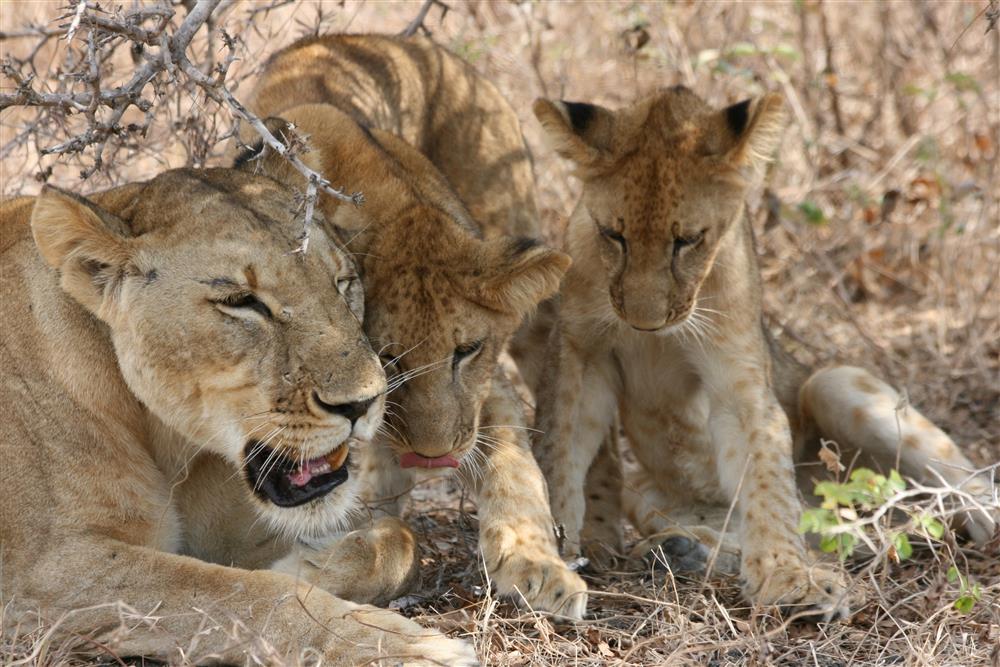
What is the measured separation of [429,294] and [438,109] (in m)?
1.70

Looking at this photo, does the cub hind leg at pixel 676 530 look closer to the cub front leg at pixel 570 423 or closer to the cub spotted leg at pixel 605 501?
the cub spotted leg at pixel 605 501

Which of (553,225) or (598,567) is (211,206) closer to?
(598,567)

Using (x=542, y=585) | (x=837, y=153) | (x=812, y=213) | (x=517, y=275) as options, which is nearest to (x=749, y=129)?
(x=517, y=275)

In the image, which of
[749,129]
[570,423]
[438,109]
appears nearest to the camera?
[749,129]

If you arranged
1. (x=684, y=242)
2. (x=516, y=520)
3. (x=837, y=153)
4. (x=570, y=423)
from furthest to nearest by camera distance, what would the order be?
(x=837, y=153) → (x=570, y=423) → (x=684, y=242) → (x=516, y=520)

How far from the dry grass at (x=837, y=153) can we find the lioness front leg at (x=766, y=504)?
1.16ft

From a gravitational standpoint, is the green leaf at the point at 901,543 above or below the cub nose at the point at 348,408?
below

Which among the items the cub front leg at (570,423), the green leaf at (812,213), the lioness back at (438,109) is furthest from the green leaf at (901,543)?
the green leaf at (812,213)

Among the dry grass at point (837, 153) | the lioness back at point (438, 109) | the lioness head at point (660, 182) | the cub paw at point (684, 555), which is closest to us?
the lioness head at point (660, 182)

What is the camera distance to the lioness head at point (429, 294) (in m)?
3.04

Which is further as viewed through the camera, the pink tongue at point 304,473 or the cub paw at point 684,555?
the cub paw at point 684,555

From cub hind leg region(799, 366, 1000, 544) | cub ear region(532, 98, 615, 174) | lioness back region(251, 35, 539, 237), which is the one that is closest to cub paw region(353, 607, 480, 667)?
cub ear region(532, 98, 615, 174)

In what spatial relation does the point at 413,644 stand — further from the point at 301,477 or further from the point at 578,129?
the point at 578,129

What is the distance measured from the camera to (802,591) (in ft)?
10.7
